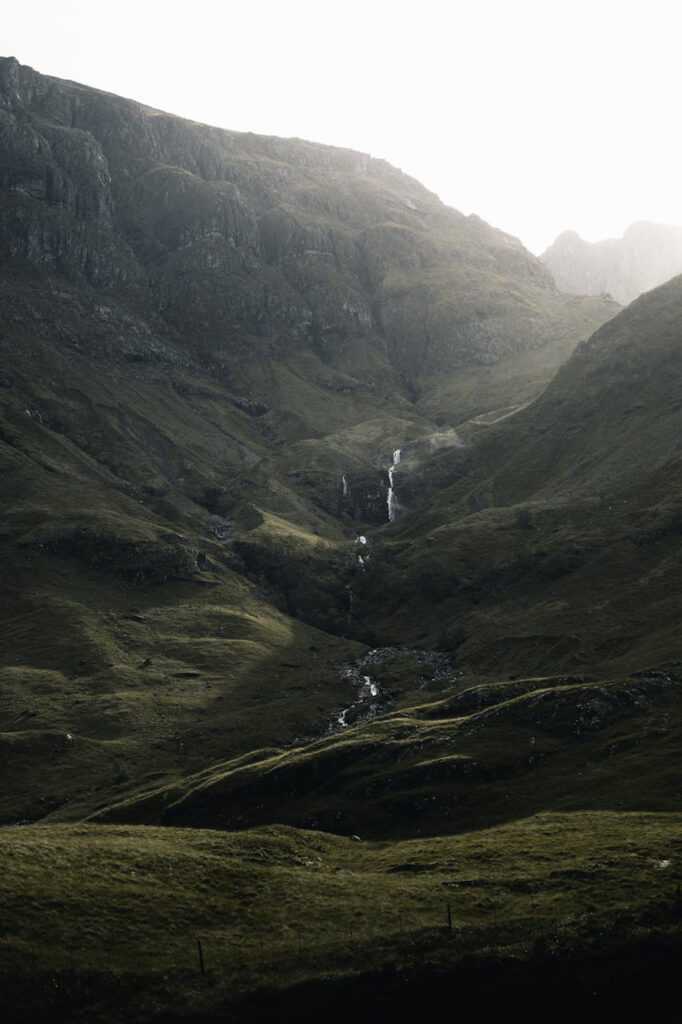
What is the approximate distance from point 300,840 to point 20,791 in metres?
67.2

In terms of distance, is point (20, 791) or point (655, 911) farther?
point (20, 791)

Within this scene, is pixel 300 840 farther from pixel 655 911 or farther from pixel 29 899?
pixel 655 911

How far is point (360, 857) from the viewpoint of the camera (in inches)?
3273

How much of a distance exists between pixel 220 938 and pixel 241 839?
23.0 meters

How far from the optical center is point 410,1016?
2032 inches

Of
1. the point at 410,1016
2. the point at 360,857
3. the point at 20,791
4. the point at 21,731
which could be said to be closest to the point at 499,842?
the point at 360,857

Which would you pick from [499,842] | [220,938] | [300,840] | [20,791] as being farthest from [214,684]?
[220,938]

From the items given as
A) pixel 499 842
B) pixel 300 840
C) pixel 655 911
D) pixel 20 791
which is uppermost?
pixel 655 911

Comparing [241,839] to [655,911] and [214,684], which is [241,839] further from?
[214,684]

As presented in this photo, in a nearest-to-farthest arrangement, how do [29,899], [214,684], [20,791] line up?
1. [29,899]
2. [20,791]
3. [214,684]

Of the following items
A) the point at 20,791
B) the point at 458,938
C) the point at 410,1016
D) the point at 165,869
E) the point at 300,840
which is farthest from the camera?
the point at 20,791

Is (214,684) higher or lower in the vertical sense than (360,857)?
lower

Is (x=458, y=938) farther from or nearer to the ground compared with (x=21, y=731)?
farther from the ground

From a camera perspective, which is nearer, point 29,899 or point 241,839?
point 29,899
